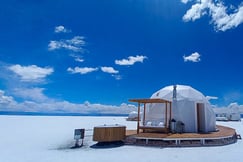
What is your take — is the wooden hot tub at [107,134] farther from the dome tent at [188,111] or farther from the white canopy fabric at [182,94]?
the white canopy fabric at [182,94]

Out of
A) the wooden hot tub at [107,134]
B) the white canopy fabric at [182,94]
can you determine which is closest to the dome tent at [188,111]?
the white canopy fabric at [182,94]

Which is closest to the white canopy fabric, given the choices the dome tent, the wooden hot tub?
the dome tent

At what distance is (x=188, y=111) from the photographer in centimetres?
1421

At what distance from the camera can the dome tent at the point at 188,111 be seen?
45.9ft

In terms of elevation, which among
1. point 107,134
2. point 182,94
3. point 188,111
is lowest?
→ point 107,134

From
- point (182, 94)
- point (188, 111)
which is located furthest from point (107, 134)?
point (182, 94)

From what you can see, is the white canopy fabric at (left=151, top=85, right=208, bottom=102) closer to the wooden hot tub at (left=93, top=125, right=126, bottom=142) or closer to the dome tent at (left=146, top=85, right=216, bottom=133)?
the dome tent at (left=146, top=85, right=216, bottom=133)

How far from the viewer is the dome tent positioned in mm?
13977

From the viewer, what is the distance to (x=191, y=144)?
10391 mm

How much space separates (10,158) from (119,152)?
15.6 ft

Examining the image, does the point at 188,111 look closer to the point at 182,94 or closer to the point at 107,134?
the point at 182,94

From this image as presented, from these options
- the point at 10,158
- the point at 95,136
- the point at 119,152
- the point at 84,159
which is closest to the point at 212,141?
the point at 119,152

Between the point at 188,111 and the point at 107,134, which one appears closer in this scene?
the point at 107,134

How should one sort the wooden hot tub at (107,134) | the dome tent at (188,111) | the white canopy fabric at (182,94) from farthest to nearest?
the white canopy fabric at (182,94), the dome tent at (188,111), the wooden hot tub at (107,134)
